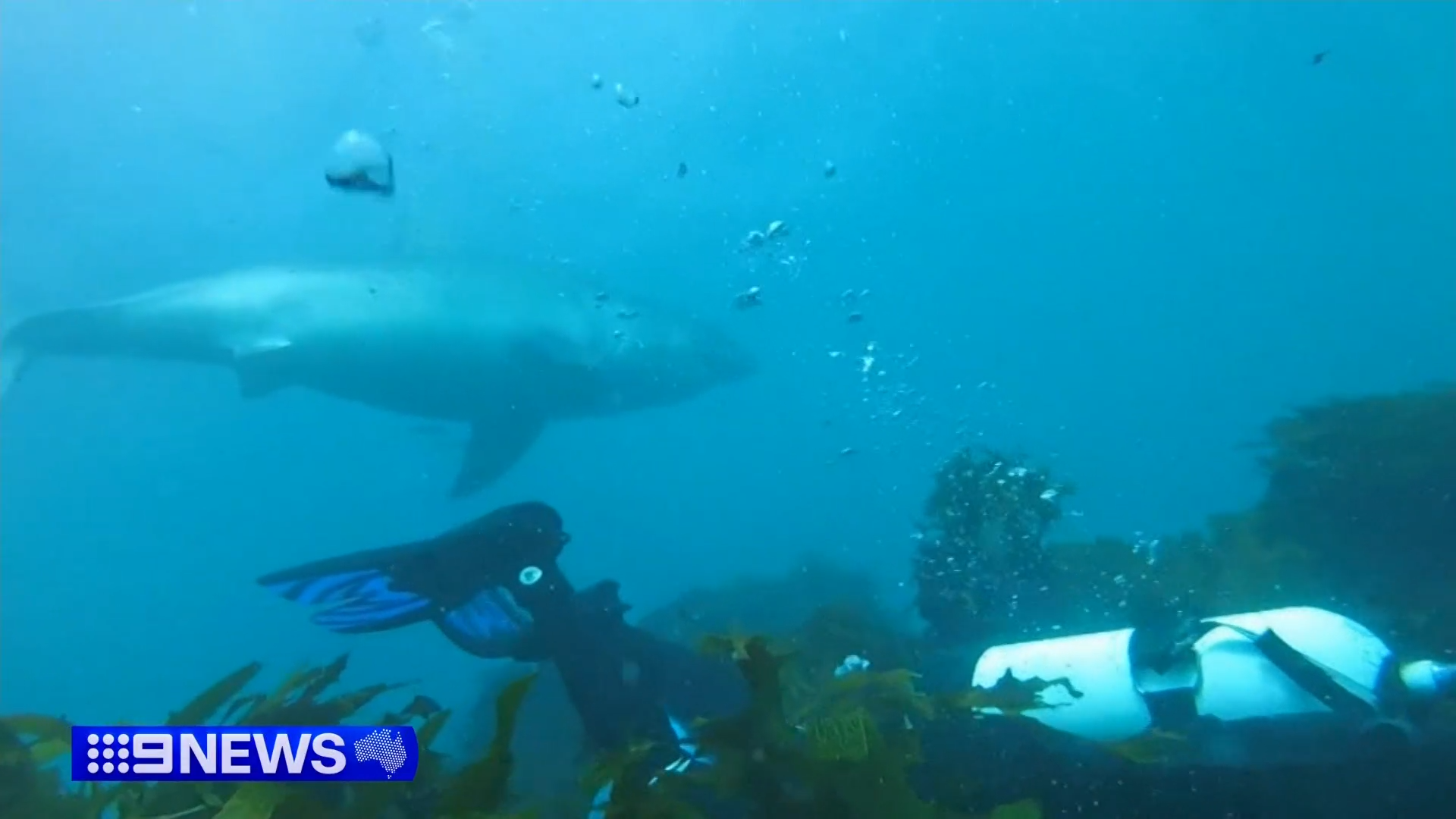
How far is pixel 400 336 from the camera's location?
11094 millimetres

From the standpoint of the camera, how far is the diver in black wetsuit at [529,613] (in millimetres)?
5477

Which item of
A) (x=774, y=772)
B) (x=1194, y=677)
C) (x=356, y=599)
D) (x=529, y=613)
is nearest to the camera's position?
(x=774, y=772)

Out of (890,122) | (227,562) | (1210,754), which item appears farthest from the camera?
(227,562)

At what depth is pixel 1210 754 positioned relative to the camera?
4332mm

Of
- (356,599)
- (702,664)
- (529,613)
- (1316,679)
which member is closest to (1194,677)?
(1316,679)

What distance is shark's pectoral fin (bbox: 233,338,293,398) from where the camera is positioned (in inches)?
425

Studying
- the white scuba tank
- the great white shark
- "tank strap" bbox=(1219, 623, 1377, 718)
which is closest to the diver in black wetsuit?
the white scuba tank

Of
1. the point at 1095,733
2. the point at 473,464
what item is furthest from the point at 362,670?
the point at 1095,733

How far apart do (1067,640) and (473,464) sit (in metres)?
10.8

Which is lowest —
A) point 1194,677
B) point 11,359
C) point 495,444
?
point 1194,677

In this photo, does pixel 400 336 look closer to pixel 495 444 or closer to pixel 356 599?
pixel 495 444

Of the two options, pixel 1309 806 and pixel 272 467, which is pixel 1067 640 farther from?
pixel 272 467

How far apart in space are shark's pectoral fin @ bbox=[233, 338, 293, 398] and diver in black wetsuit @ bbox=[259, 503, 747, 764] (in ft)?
20.7

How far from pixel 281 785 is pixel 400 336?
8392 millimetres
